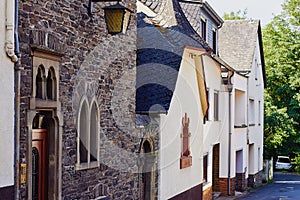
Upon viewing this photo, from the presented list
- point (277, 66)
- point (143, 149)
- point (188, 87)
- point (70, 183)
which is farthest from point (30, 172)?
point (277, 66)

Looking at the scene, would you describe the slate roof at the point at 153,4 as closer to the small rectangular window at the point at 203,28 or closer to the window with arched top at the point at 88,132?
the small rectangular window at the point at 203,28

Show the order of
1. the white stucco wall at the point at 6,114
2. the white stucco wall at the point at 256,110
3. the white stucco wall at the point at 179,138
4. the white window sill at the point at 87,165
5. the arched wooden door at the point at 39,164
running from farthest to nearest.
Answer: the white stucco wall at the point at 256,110 < the white stucco wall at the point at 179,138 < the white window sill at the point at 87,165 < the arched wooden door at the point at 39,164 < the white stucco wall at the point at 6,114

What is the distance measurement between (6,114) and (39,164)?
172cm

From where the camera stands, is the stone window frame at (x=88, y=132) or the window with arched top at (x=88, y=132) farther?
the window with arched top at (x=88, y=132)

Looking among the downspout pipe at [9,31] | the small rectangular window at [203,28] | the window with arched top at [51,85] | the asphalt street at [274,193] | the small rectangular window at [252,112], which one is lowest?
the asphalt street at [274,193]

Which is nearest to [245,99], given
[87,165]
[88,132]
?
[88,132]

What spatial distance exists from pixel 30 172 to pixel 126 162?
187 inches

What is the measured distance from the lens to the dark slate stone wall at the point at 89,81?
9.41 meters

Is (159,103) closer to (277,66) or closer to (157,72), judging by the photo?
→ (157,72)

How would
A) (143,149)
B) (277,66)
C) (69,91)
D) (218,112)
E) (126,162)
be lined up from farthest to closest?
(277,66) → (218,112) → (143,149) → (126,162) → (69,91)

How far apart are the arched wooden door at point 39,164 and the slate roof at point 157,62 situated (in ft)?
19.5

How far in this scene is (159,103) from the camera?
16.4 m

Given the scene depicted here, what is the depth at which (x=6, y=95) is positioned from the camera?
8516mm

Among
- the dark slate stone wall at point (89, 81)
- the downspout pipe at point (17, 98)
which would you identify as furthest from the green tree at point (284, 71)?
the downspout pipe at point (17, 98)
